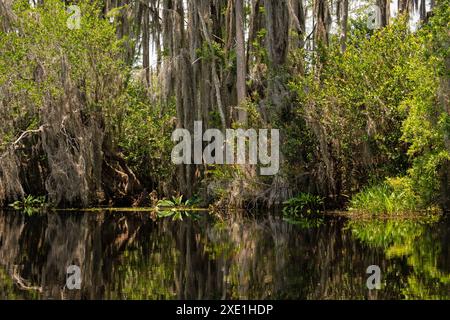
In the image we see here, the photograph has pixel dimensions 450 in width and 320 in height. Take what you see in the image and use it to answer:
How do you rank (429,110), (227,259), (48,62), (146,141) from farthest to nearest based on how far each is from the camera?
(146,141), (48,62), (429,110), (227,259)

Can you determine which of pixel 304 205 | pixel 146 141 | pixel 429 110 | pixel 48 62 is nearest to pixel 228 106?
pixel 146 141

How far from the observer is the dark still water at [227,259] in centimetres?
685

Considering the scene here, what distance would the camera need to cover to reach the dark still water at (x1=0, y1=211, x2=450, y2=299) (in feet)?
22.5

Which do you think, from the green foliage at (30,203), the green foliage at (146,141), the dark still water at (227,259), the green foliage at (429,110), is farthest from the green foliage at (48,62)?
the green foliage at (429,110)

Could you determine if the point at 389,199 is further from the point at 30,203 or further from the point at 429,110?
the point at 30,203

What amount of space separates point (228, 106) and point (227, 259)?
10.6 m

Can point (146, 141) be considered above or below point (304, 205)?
above

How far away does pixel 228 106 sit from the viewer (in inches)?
767

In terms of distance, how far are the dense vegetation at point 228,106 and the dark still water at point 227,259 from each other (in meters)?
2.23

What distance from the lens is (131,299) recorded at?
6477 mm

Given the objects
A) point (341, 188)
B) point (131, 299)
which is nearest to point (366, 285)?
point (131, 299)

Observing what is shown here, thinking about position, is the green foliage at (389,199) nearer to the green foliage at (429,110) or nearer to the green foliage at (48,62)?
the green foliage at (429,110)
